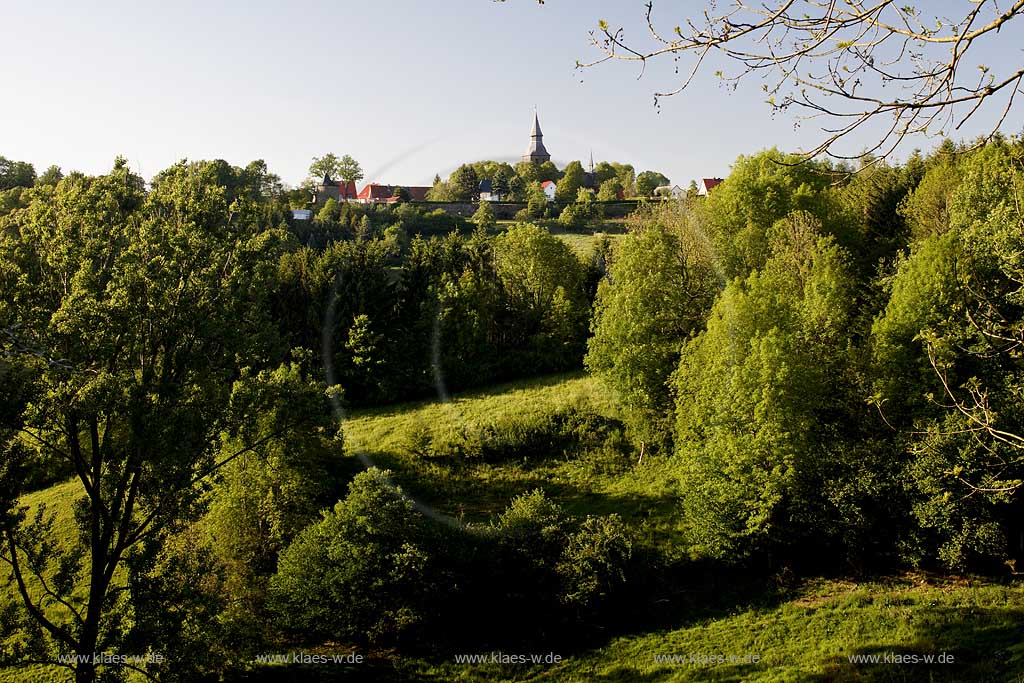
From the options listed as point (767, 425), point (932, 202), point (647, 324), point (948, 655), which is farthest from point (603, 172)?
point (948, 655)

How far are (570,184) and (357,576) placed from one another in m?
73.6

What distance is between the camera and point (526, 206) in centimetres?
8375

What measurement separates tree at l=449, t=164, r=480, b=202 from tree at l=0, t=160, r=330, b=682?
252 feet

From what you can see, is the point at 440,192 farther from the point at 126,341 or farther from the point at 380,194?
the point at 126,341

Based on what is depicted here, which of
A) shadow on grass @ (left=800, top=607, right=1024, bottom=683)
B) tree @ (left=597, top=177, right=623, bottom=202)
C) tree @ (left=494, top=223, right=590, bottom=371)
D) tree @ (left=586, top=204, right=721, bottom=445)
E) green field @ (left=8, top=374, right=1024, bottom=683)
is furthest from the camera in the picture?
tree @ (left=597, top=177, right=623, bottom=202)

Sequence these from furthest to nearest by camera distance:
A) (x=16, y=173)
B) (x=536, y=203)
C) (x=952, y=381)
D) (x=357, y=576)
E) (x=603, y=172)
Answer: (x=603, y=172), (x=536, y=203), (x=16, y=173), (x=952, y=381), (x=357, y=576)

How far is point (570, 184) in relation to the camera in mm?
87688

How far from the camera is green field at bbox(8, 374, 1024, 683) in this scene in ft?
54.9

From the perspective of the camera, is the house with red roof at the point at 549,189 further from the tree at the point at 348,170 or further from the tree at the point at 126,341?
the tree at the point at 126,341

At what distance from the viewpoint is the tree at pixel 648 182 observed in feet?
289

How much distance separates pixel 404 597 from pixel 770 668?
9.94m

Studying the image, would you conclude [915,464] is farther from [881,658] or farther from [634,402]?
[634,402]

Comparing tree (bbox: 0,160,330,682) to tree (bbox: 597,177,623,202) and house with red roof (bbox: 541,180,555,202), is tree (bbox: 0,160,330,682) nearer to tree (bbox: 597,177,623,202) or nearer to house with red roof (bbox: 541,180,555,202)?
tree (bbox: 597,177,623,202)

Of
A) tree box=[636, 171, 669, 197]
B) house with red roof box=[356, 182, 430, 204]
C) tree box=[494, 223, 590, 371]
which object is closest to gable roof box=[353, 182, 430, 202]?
house with red roof box=[356, 182, 430, 204]
